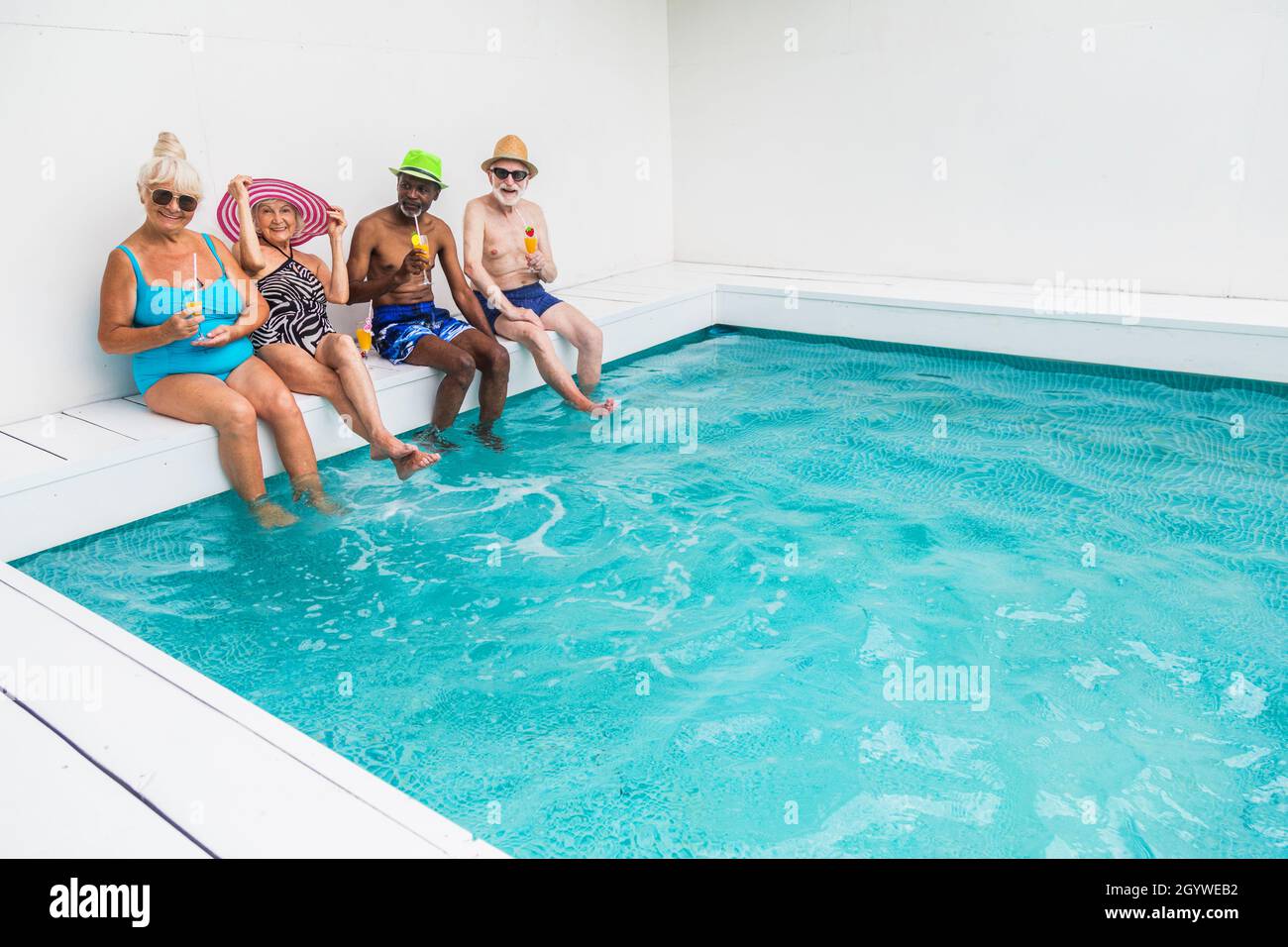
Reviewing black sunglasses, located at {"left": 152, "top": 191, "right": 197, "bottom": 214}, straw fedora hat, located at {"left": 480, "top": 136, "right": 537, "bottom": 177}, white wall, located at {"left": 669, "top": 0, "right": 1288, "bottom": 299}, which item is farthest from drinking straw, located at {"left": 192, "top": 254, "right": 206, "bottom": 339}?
white wall, located at {"left": 669, "top": 0, "right": 1288, "bottom": 299}

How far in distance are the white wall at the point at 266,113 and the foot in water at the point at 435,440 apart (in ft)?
4.19

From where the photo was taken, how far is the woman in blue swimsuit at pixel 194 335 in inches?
129

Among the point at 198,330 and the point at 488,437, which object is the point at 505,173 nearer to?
the point at 488,437

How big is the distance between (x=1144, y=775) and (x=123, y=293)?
354 cm

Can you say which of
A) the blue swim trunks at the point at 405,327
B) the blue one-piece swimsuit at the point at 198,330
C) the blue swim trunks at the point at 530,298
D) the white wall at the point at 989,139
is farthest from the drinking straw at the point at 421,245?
the white wall at the point at 989,139

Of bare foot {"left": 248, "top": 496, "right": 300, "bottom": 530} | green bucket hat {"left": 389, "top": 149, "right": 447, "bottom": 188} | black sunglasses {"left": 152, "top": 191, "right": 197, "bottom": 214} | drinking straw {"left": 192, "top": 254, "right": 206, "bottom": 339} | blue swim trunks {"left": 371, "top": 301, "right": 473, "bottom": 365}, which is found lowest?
bare foot {"left": 248, "top": 496, "right": 300, "bottom": 530}

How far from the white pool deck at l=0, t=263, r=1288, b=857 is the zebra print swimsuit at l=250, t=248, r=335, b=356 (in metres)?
0.33

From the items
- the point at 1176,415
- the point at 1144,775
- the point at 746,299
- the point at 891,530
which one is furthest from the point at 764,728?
the point at 746,299

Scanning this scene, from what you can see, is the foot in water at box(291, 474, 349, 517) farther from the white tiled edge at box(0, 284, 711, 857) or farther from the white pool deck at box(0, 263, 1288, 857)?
the white tiled edge at box(0, 284, 711, 857)

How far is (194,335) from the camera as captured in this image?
11.2 feet

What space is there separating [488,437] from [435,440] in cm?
24

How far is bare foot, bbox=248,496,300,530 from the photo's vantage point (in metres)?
3.39

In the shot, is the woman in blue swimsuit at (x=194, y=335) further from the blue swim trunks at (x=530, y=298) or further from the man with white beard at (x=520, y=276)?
the blue swim trunks at (x=530, y=298)

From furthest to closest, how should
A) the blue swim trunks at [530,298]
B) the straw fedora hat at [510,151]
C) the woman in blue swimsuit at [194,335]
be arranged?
the blue swim trunks at [530,298] < the straw fedora hat at [510,151] < the woman in blue swimsuit at [194,335]
